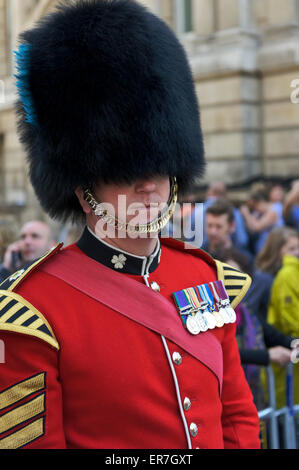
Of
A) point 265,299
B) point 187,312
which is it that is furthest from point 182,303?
point 265,299

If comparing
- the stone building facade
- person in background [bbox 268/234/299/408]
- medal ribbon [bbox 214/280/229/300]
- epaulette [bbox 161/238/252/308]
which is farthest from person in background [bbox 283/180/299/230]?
medal ribbon [bbox 214/280/229/300]

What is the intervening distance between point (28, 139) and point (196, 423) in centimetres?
102

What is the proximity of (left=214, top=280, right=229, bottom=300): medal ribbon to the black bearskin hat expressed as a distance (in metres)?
0.40

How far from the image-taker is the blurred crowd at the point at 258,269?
3.78 metres

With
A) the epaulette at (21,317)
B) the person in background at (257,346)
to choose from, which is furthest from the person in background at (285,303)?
the epaulette at (21,317)

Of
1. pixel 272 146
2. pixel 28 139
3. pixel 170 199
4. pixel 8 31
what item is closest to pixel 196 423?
pixel 170 199

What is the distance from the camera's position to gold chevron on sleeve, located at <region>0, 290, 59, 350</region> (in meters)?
1.76

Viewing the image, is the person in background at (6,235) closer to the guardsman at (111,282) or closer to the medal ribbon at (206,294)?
the guardsman at (111,282)

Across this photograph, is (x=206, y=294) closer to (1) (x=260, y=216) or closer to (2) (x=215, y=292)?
(2) (x=215, y=292)

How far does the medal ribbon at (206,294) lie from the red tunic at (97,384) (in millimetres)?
229

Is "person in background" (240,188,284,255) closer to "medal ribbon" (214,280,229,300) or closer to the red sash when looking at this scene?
"medal ribbon" (214,280,229,300)

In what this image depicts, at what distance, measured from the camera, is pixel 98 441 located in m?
1.82

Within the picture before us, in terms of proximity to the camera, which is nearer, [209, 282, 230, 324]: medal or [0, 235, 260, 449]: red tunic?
[0, 235, 260, 449]: red tunic
